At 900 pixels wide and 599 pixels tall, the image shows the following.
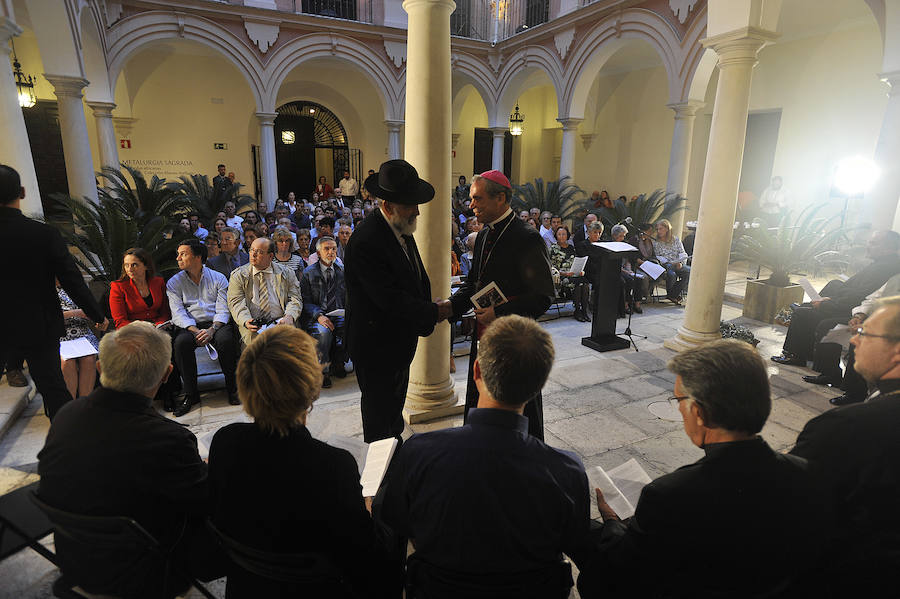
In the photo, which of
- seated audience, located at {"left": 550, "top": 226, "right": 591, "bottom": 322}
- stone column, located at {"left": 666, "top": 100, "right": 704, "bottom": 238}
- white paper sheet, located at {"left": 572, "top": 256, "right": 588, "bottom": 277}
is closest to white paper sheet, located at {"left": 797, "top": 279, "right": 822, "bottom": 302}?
white paper sheet, located at {"left": 572, "top": 256, "right": 588, "bottom": 277}

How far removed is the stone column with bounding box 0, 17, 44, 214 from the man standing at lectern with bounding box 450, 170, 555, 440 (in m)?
4.35

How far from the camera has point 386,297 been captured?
8.14 ft

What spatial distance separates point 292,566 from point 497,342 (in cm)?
79

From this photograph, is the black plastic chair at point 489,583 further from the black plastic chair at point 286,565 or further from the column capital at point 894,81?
the column capital at point 894,81

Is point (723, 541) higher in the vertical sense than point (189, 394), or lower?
higher

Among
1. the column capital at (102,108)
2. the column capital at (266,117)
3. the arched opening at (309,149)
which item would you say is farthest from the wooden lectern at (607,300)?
the arched opening at (309,149)

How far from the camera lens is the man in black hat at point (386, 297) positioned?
8.20ft

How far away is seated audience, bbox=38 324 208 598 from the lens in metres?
1.52

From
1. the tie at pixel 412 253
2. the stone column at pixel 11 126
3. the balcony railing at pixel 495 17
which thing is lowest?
the tie at pixel 412 253

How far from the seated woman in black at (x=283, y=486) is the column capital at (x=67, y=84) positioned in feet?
26.8

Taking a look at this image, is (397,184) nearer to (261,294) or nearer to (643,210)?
(261,294)

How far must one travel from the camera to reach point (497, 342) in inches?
Result: 56.5

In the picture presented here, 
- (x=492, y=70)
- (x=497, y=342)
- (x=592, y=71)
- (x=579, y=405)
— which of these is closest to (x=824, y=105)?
(x=592, y=71)

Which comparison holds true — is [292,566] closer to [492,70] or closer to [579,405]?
[579,405]
